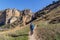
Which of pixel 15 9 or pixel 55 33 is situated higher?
pixel 15 9

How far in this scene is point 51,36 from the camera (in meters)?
29.3

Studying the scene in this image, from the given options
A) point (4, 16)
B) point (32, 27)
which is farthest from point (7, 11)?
point (32, 27)

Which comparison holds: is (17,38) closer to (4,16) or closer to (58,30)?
(58,30)

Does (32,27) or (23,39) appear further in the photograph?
(32,27)

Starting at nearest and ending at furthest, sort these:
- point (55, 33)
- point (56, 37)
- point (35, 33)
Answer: point (56, 37) → point (55, 33) → point (35, 33)

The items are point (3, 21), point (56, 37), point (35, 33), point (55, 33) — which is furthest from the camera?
point (3, 21)

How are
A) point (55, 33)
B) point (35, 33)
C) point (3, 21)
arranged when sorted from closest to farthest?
point (55, 33) → point (35, 33) → point (3, 21)

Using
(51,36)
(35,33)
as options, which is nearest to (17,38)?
(35,33)

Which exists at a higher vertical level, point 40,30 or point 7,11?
point 7,11

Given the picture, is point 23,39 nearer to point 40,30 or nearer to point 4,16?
point 40,30

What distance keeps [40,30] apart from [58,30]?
4302 millimetres

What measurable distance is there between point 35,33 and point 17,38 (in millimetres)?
3719

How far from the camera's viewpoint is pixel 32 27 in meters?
34.9

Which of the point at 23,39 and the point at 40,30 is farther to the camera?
the point at 40,30
